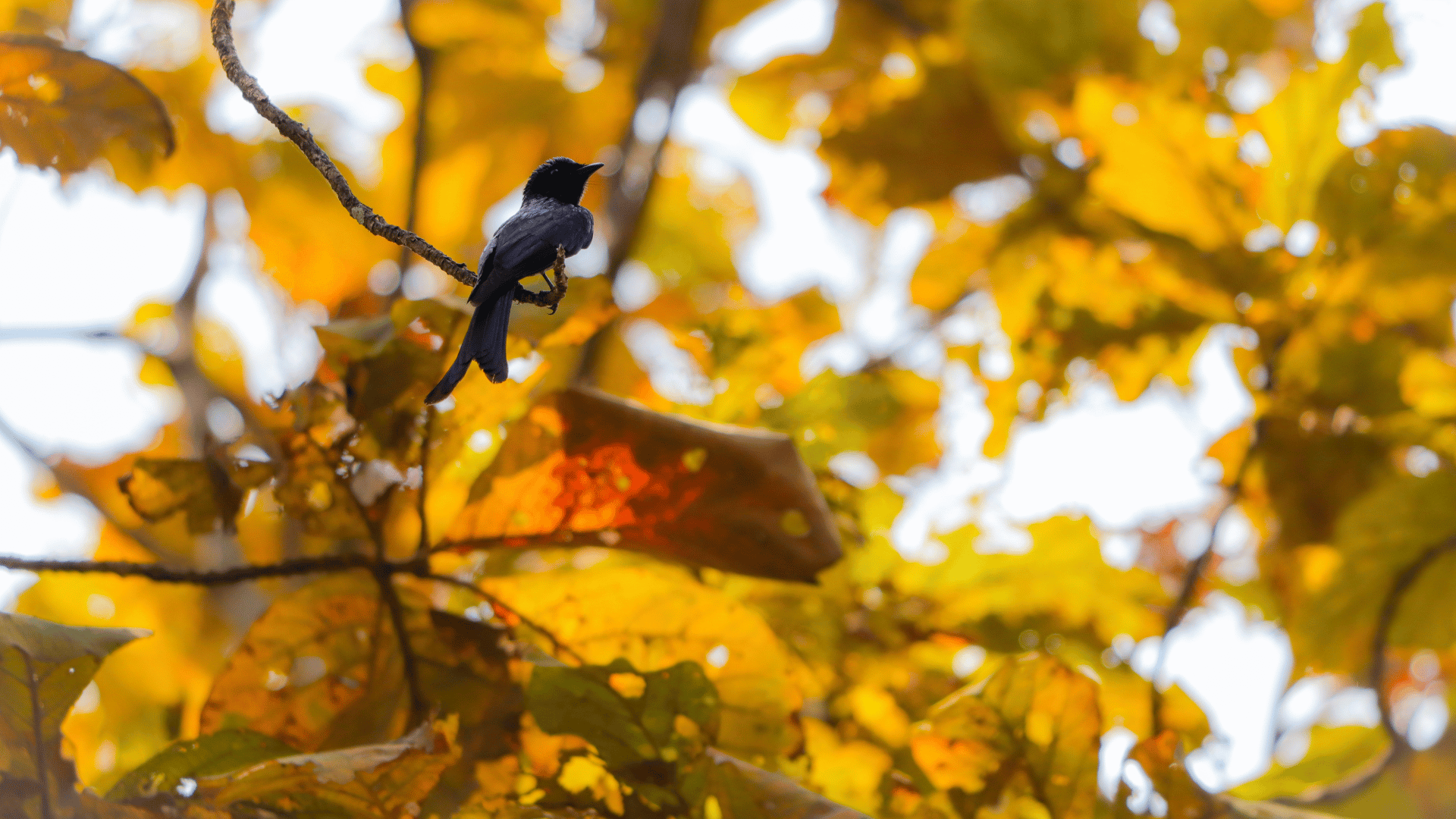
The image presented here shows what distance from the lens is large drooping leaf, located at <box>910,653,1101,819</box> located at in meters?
0.37

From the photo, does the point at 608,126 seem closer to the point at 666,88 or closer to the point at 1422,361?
the point at 666,88

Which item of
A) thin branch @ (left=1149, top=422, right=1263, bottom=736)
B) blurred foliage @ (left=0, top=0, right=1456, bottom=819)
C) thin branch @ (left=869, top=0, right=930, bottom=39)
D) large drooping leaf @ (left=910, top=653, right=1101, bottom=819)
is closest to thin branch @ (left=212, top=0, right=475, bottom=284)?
blurred foliage @ (left=0, top=0, right=1456, bottom=819)

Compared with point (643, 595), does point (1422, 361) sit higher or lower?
lower

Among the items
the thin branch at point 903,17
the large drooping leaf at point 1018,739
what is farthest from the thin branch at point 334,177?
the thin branch at point 903,17

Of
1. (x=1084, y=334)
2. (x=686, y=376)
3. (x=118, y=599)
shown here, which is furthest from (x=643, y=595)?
(x=118, y=599)

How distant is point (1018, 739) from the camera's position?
1.24 feet

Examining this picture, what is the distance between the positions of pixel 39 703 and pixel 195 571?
6 centimetres

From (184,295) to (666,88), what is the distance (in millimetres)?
500

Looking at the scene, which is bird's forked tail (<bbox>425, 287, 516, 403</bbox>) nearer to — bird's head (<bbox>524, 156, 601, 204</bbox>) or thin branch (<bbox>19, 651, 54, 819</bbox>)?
bird's head (<bbox>524, 156, 601, 204</bbox>)

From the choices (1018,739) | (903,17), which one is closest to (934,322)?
(903,17)

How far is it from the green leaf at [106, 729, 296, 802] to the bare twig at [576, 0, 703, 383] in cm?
42

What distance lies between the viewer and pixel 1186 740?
0.47 meters

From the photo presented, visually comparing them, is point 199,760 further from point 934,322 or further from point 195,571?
point 934,322

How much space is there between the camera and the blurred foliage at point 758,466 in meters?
0.35
